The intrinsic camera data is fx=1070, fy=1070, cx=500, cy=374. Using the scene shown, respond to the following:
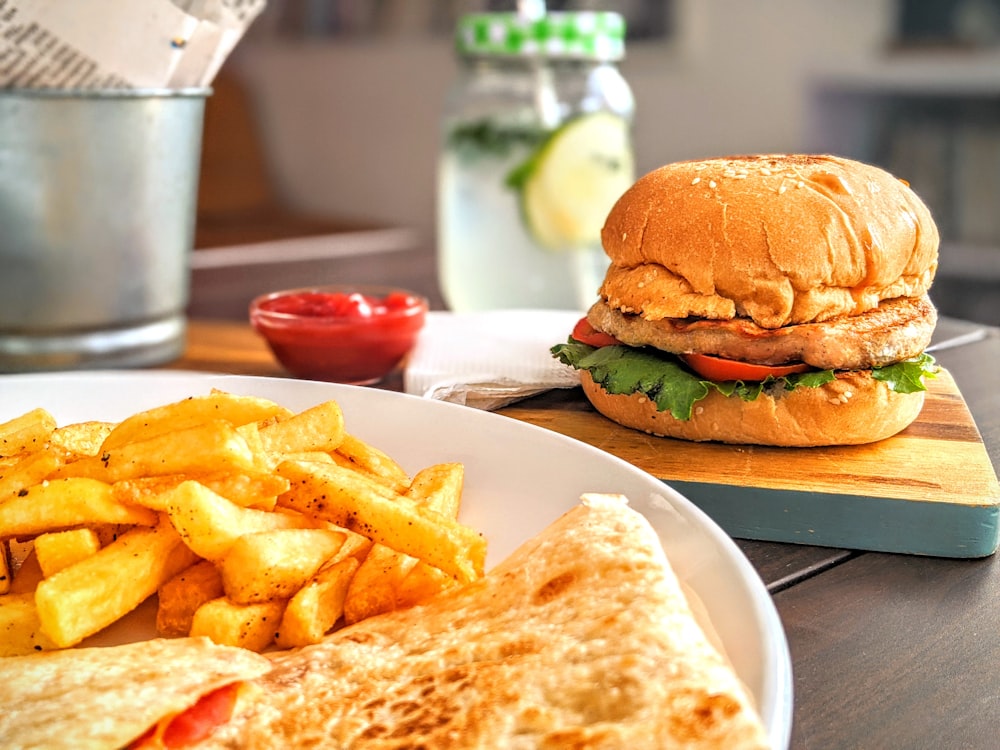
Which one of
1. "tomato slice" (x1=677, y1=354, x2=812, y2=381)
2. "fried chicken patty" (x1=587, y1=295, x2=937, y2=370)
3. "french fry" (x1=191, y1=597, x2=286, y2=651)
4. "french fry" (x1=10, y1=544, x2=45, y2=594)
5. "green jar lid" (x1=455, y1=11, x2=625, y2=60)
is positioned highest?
"green jar lid" (x1=455, y1=11, x2=625, y2=60)

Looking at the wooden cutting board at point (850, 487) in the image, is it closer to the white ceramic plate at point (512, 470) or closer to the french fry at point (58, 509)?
Result: the white ceramic plate at point (512, 470)

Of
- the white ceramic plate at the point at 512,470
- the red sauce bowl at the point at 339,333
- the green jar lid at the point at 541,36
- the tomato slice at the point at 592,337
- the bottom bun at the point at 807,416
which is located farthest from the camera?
the green jar lid at the point at 541,36

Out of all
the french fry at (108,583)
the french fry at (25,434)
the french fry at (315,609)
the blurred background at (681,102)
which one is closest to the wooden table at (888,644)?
the french fry at (315,609)

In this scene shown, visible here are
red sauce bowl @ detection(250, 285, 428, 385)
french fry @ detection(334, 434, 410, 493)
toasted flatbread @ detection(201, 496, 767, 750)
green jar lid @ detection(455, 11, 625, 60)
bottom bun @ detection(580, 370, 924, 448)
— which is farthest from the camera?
green jar lid @ detection(455, 11, 625, 60)

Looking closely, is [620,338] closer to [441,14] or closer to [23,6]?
[23,6]

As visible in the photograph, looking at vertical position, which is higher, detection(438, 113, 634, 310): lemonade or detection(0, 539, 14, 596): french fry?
detection(438, 113, 634, 310): lemonade

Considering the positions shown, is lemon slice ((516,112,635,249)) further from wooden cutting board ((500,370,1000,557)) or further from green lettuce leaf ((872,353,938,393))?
green lettuce leaf ((872,353,938,393))

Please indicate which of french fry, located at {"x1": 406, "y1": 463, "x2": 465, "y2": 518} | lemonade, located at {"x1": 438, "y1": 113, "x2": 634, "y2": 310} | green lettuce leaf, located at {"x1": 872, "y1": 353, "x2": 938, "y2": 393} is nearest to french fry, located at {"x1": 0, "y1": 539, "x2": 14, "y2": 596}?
french fry, located at {"x1": 406, "y1": 463, "x2": 465, "y2": 518}
